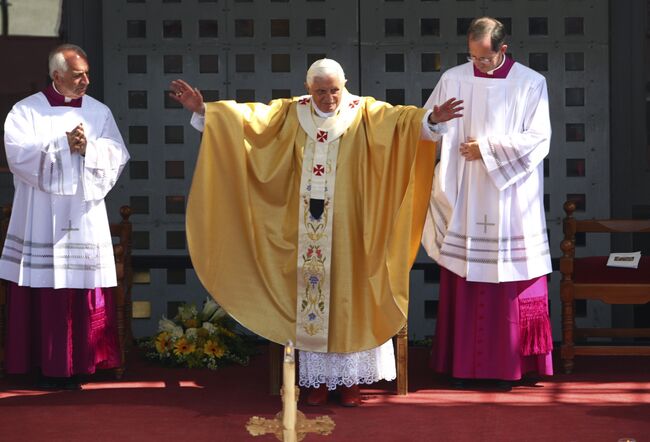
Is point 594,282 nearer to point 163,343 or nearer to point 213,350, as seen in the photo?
point 213,350

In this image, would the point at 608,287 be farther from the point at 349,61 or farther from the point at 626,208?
the point at 349,61

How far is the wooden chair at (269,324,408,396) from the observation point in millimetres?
7586

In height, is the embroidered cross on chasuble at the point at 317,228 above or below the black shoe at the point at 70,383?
above

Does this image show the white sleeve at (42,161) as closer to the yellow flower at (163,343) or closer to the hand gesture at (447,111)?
the yellow flower at (163,343)

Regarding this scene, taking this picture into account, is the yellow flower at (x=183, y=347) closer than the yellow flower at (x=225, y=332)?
Yes

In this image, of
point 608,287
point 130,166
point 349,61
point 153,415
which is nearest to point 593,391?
point 608,287

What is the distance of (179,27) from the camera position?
9625 millimetres

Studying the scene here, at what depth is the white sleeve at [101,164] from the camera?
306 inches

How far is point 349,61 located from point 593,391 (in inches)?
121

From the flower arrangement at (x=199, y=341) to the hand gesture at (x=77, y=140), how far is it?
1.52 meters

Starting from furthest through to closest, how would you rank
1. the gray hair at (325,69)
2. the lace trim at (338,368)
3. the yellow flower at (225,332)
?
the yellow flower at (225,332) → the lace trim at (338,368) → the gray hair at (325,69)

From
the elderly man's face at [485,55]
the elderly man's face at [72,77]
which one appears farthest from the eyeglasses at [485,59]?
the elderly man's face at [72,77]

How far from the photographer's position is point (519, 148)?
7.63m

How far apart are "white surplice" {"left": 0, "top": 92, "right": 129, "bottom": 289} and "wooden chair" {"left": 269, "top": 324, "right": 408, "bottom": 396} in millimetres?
1081
